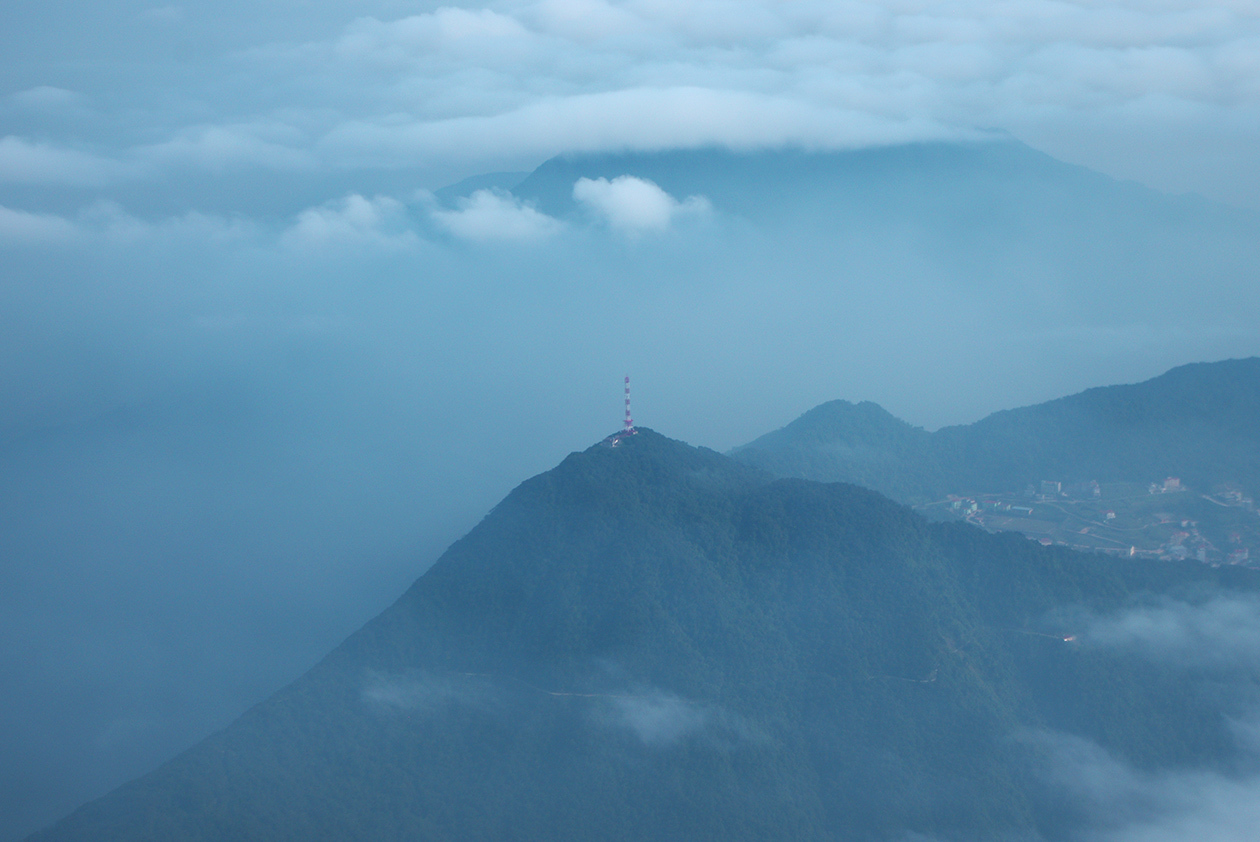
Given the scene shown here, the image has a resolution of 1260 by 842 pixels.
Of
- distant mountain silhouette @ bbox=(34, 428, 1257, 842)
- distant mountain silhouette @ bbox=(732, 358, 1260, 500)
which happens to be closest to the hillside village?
distant mountain silhouette @ bbox=(732, 358, 1260, 500)

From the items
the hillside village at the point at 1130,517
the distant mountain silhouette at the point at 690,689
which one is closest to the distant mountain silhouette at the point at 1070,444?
the hillside village at the point at 1130,517

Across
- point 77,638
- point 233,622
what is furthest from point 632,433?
point 77,638

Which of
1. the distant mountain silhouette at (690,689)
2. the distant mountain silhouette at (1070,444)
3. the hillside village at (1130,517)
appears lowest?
the distant mountain silhouette at (690,689)

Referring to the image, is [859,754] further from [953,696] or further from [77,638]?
[77,638]

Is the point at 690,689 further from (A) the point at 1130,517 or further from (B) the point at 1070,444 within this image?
(B) the point at 1070,444

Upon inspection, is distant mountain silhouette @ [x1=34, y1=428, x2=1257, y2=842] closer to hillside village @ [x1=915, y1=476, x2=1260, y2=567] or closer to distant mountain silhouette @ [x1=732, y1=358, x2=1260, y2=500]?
hillside village @ [x1=915, y1=476, x2=1260, y2=567]

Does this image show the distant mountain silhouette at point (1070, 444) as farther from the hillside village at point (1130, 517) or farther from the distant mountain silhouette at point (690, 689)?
the distant mountain silhouette at point (690, 689)
